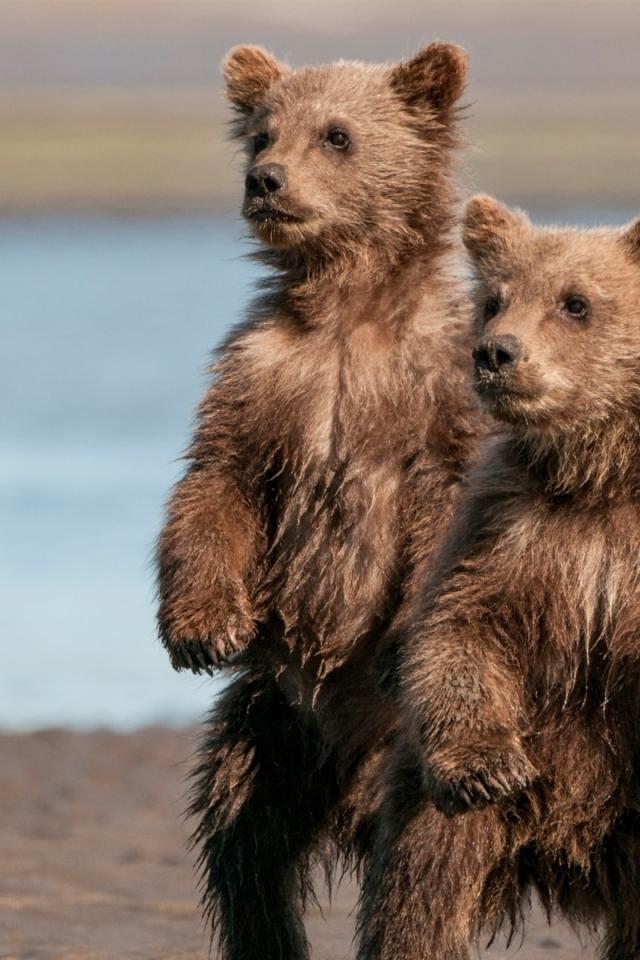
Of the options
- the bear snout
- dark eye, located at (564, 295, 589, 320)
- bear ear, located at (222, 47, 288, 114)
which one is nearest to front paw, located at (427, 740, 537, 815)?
dark eye, located at (564, 295, 589, 320)

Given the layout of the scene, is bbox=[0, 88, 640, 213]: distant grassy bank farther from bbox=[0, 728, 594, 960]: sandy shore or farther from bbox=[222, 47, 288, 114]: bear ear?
bbox=[222, 47, 288, 114]: bear ear

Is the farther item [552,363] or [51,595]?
[51,595]

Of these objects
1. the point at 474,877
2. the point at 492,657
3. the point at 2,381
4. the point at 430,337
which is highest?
the point at 430,337

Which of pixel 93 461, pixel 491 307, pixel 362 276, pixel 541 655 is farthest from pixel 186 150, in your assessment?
pixel 541 655

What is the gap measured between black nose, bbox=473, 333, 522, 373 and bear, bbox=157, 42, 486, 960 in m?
0.87

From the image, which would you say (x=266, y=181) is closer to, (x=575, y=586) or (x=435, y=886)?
(x=575, y=586)

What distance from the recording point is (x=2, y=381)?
19594mm

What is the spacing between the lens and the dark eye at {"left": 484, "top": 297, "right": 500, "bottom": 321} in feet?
21.7

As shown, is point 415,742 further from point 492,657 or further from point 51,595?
point 51,595

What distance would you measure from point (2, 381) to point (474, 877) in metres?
13.9

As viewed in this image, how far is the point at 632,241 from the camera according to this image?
21.6ft

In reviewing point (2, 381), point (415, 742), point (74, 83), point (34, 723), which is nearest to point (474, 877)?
point (415, 742)

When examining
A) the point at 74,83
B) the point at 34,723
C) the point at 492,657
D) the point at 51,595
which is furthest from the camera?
the point at 74,83

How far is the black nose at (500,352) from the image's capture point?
20.7 ft
